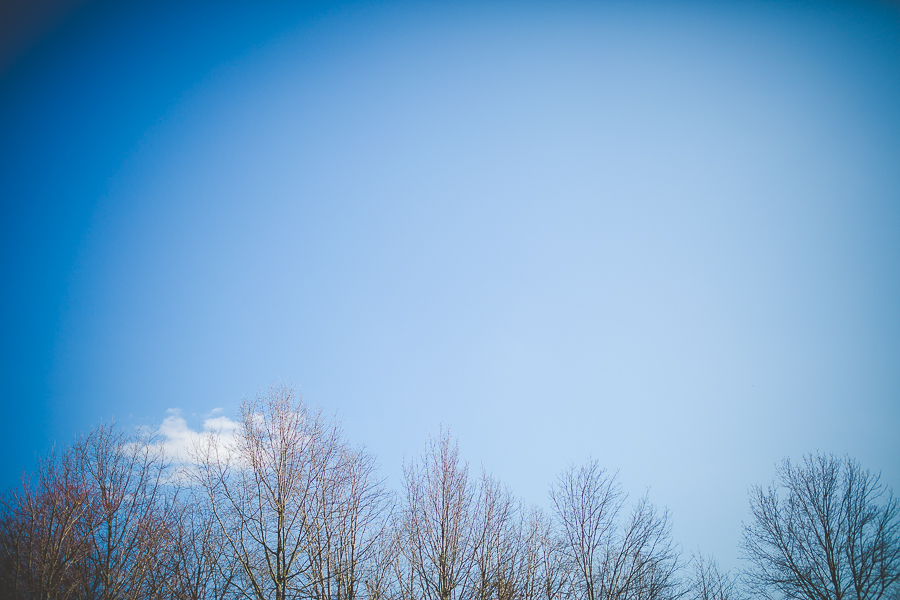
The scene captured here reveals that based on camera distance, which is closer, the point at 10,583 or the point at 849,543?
the point at 10,583

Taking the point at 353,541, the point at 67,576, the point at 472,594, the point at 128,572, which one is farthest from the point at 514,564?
the point at 67,576

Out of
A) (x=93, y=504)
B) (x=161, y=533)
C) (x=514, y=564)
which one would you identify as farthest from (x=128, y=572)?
(x=514, y=564)

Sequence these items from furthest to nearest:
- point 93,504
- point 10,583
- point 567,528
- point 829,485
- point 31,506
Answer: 1. point 829,485
2. point 567,528
3. point 93,504
4. point 31,506
5. point 10,583

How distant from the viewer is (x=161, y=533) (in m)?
11.5

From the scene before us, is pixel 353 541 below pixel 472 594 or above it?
above

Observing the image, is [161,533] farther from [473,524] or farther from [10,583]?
[473,524]

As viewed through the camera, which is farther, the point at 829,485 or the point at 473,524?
the point at 829,485

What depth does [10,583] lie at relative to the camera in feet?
34.0

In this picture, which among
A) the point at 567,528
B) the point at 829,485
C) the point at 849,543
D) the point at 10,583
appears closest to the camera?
the point at 10,583

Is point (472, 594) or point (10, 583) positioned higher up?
point (10, 583)

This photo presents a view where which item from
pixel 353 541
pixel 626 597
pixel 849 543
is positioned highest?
pixel 353 541

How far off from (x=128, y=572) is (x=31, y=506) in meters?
3.31

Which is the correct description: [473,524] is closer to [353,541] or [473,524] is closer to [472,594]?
[472,594]

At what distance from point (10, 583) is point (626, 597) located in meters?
17.4
